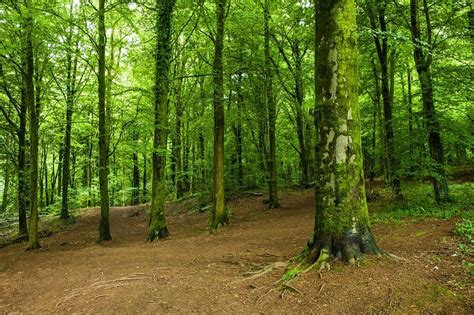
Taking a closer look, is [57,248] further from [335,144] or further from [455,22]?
[455,22]

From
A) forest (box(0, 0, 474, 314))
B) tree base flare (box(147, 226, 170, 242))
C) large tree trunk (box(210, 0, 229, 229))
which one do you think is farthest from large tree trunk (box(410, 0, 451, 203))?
tree base flare (box(147, 226, 170, 242))

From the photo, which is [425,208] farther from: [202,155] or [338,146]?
[202,155]

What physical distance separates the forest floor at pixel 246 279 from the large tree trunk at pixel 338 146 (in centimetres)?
38

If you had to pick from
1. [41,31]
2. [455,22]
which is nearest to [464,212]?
[455,22]

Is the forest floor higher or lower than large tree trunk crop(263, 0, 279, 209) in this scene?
lower

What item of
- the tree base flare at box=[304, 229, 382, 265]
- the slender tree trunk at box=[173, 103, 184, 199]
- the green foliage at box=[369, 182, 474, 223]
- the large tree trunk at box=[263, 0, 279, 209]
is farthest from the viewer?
the slender tree trunk at box=[173, 103, 184, 199]

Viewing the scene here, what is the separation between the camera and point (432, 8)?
10.0 metres

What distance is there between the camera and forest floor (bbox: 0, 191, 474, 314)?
144 inches

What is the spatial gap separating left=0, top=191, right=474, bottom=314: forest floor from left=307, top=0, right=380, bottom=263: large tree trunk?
0.38m

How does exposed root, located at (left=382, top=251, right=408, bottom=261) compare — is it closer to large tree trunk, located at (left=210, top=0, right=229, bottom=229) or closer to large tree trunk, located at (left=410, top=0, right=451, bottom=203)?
large tree trunk, located at (left=410, top=0, right=451, bottom=203)

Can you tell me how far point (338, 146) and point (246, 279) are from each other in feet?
8.06

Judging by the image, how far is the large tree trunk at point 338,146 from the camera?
15.2 ft

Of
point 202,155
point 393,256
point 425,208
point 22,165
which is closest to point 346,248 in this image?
point 393,256

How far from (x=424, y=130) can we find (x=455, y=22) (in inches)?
144
